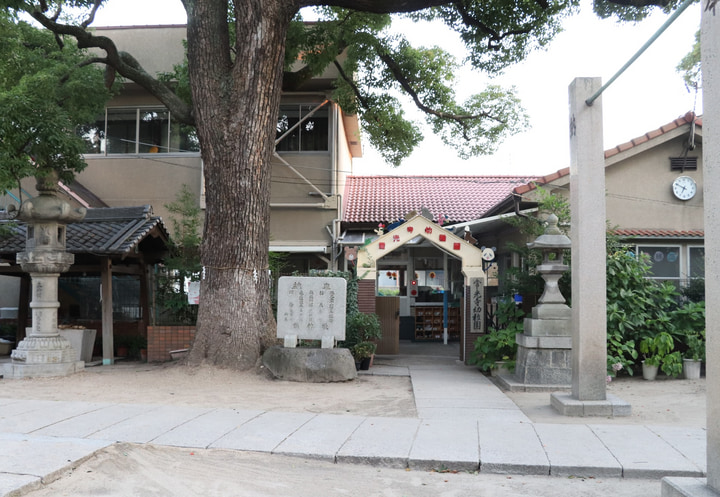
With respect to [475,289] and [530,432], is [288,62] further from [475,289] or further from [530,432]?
[530,432]

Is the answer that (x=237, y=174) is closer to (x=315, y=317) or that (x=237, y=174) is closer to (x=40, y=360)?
(x=315, y=317)

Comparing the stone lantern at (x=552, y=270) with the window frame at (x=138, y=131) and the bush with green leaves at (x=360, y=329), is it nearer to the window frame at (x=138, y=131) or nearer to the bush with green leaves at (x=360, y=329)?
the bush with green leaves at (x=360, y=329)

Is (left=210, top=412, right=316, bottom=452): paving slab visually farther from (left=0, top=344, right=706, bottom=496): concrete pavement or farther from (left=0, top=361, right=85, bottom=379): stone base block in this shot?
(left=0, top=361, right=85, bottom=379): stone base block

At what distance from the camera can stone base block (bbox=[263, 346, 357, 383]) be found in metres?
10.3

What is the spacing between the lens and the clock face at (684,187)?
1321 cm

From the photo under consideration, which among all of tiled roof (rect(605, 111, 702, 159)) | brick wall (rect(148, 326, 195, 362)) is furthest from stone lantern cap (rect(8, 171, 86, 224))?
tiled roof (rect(605, 111, 702, 159))

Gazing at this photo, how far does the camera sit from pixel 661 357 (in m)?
10.9

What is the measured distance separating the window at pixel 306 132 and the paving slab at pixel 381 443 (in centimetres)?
1170

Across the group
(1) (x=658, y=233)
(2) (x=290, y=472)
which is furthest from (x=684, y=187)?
(2) (x=290, y=472)

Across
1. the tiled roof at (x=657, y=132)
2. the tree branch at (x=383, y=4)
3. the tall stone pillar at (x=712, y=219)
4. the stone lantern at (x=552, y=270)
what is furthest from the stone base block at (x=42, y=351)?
the tiled roof at (x=657, y=132)

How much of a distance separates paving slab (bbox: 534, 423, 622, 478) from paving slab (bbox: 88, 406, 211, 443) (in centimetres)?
392

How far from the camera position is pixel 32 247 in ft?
36.9

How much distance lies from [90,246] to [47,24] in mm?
4318

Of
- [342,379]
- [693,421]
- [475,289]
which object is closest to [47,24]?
[342,379]
